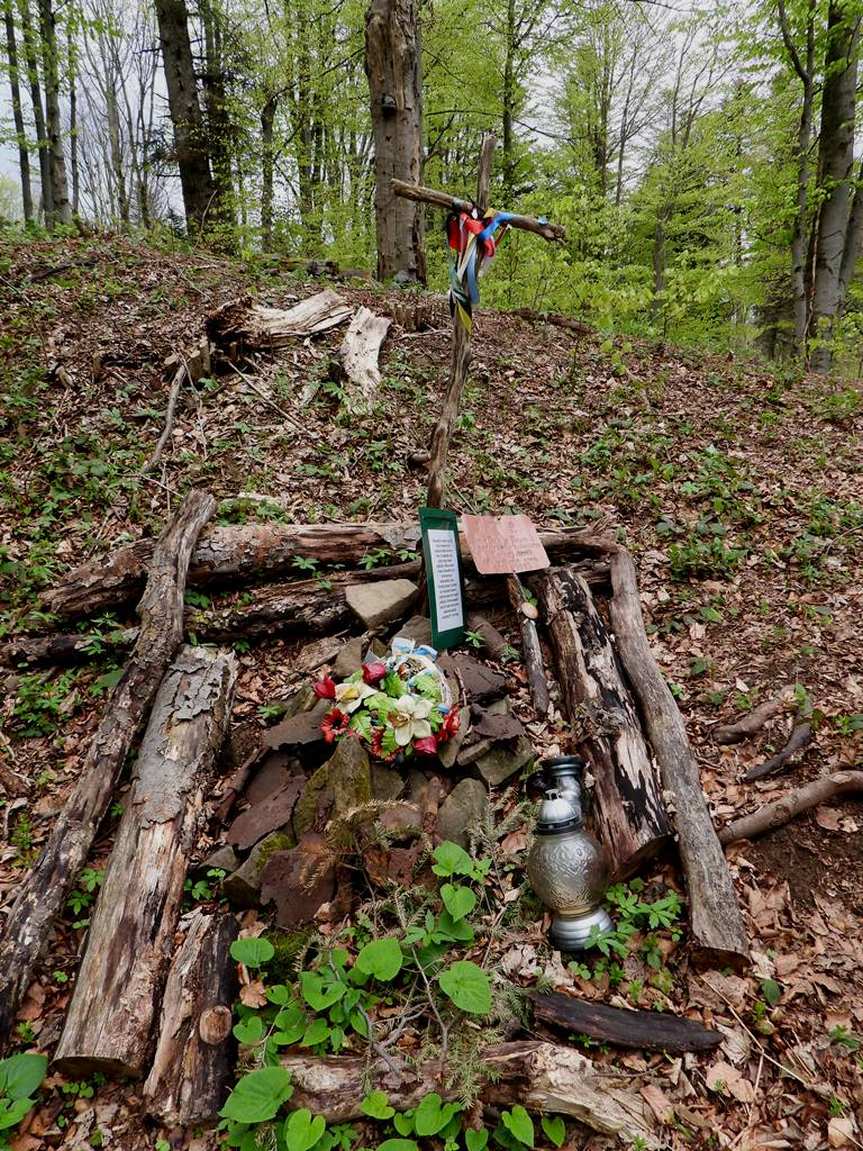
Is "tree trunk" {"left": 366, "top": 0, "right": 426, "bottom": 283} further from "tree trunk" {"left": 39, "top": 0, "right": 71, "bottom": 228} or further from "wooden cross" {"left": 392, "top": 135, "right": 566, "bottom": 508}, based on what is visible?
"tree trunk" {"left": 39, "top": 0, "right": 71, "bottom": 228}

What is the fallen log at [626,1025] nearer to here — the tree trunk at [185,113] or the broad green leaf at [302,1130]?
the broad green leaf at [302,1130]

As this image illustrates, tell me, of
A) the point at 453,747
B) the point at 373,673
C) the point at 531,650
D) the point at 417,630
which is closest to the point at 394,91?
the point at 417,630

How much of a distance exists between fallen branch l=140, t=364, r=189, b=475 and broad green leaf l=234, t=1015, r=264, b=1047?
13.6 ft

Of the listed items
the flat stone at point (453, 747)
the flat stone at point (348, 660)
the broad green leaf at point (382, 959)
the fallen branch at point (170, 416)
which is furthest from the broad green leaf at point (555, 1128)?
the fallen branch at point (170, 416)

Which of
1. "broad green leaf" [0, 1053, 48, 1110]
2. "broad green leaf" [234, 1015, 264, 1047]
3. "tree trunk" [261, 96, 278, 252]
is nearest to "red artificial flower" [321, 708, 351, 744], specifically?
"broad green leaf" [234, 1015, 264, 1047]

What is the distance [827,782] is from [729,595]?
1704 mm

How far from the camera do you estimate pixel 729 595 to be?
428 cm

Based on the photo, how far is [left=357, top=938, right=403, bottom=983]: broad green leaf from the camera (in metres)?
2.04

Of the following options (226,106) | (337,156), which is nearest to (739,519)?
(226,106)

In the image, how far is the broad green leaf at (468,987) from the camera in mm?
1910

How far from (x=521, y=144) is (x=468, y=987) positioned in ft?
→ 59.4

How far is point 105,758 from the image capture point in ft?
9.77

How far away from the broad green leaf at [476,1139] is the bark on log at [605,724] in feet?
3.41

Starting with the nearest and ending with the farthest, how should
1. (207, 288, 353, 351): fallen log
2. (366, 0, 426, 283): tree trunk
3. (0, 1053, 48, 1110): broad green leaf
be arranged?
(0, 1053, 48, 1110): broad green leaf → (207, 288, 353, 351): fallen log → (366, 0, 426, 283): tree trunk
